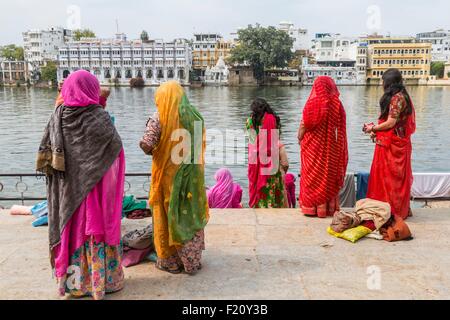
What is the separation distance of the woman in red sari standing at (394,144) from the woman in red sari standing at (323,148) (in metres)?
0.32

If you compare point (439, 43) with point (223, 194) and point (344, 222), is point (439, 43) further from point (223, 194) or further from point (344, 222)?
point (344, 222)

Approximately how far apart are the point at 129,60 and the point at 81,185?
253 ft

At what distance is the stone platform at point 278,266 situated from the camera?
2961mm

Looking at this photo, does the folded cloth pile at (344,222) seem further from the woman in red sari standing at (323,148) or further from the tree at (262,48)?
the tree at (262,48)

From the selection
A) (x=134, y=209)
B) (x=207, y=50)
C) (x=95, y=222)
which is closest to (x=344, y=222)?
(x=134, y=209)

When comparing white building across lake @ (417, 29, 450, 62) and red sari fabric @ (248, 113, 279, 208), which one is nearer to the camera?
red sari fabric @ (248, 113, 279, 208)

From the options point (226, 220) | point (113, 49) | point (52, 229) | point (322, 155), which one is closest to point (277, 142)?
point (322, 155)

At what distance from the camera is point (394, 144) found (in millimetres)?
4250

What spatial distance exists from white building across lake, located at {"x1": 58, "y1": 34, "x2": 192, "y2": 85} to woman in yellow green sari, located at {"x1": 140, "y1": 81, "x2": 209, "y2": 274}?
2861 inches

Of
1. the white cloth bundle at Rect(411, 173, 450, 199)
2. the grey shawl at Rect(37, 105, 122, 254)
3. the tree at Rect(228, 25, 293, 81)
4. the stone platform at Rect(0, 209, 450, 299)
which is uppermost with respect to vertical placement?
the tree at Rect(228, 25, 293, 81)

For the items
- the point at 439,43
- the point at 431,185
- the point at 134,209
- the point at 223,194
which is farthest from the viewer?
the point at 439,43

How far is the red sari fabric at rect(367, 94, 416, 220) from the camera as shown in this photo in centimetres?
424

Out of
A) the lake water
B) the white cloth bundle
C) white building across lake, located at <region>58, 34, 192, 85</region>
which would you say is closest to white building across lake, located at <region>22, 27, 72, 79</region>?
white building across lake, located at <region>58, 34, 192, 85</region>

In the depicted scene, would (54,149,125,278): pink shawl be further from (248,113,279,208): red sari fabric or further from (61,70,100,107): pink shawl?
(248,113,279,208): red sari fabric
